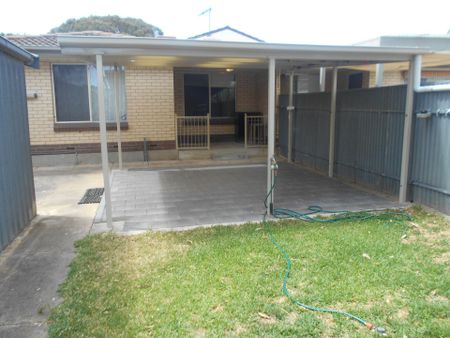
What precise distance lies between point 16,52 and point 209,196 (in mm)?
3633

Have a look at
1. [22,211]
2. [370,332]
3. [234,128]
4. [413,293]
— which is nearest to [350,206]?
[413,293]

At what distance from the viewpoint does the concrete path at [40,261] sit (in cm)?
330

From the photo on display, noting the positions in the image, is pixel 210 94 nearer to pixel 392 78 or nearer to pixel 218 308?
pixel 392 78

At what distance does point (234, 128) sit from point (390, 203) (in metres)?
8.10

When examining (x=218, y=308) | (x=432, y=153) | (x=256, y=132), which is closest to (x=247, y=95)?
(x=256, y=132)

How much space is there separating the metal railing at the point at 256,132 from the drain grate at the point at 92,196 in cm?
545

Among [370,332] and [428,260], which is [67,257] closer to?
[370,332]

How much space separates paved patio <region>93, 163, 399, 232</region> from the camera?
5.83 metres

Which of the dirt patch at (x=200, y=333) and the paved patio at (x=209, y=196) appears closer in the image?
the dirt patch at (x=200, y=333)

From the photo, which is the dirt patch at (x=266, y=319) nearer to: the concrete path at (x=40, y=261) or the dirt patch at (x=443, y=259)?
the concrete path at (x=40, y=261)

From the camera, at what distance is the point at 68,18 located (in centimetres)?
4203

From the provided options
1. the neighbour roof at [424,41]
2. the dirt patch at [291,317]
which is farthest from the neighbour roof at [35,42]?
the dirt patch at [291,317]

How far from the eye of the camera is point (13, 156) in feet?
17.2

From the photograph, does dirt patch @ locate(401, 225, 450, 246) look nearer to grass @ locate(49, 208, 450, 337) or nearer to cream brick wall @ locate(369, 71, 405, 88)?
grass @ locate(49, 208, 450, 337)
